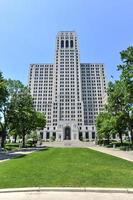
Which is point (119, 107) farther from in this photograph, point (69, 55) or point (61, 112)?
point (69, 55)

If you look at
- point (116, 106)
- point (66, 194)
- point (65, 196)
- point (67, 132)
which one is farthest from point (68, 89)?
point (65, 196)

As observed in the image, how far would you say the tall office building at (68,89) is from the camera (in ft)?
499

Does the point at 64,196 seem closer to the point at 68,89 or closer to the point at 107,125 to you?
the point at 107,125

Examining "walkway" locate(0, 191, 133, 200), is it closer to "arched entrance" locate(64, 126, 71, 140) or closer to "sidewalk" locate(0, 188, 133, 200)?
"sidewalk" locate(0, 188, 133, 200)

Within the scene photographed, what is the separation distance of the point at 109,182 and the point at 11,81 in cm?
4170

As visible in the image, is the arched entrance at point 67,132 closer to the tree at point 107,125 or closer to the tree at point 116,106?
the tree at point 107,125

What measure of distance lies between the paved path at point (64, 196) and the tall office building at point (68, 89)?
132016 mm

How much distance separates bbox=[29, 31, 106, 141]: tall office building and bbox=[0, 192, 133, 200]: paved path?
13202cm

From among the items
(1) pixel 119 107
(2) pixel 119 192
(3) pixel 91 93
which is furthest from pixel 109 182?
(3) pixel 91 93

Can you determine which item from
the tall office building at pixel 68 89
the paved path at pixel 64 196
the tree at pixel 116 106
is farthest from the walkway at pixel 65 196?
the tall office building at pixel 68 89

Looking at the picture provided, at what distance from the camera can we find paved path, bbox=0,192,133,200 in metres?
6.75

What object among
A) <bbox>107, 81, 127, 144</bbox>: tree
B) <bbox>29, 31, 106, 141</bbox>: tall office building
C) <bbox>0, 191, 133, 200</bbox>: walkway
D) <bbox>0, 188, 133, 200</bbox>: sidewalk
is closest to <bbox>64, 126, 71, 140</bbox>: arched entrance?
<bbox>29, 31, 106, 141</bbox>: tall office building

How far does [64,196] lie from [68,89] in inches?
6144

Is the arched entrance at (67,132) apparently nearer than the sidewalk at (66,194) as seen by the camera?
No
